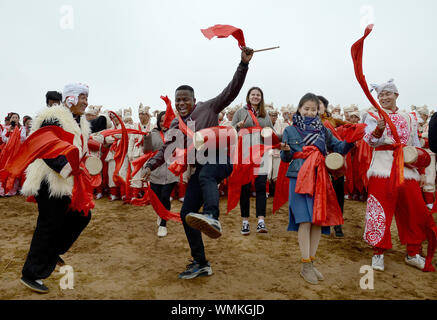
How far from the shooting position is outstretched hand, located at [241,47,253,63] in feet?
9.13

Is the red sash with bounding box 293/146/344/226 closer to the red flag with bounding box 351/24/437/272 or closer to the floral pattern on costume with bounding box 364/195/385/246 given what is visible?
the floral pattern on costume with bounding box 364/195/385/246

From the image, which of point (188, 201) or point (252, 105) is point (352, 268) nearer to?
point (188, 201)

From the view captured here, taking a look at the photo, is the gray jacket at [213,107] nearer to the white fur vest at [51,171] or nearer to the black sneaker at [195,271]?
the white fur vest at [51,171]

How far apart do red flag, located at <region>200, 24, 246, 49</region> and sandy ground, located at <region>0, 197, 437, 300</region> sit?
2343 millimetres

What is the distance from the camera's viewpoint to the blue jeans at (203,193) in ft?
9.55

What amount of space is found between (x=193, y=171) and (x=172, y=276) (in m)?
1.15

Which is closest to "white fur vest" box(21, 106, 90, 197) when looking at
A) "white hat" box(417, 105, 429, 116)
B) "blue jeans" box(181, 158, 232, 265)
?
"blue jeans" box(181, 158, 232, 265)

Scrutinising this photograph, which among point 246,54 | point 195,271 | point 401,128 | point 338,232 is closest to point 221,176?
point 195,271

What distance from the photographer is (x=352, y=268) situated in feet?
11.7

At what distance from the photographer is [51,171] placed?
2.98 metres

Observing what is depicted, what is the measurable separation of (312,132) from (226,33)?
137 cm

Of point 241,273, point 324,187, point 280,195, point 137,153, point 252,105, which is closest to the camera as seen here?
point 324,187
